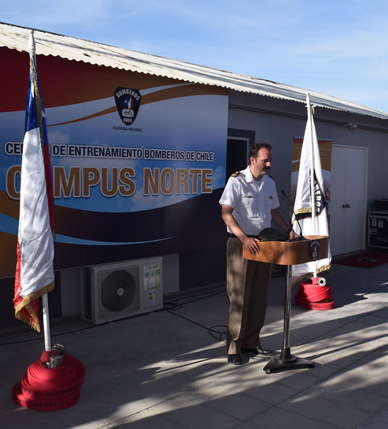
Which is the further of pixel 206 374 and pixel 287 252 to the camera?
pixel 206 374

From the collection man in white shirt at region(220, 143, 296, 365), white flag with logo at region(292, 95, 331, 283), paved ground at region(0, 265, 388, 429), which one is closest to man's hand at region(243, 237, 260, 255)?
man in white shirt at region(220, 143, 296, 365)

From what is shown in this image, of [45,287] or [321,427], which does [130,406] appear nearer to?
[45,287]

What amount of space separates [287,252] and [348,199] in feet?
22.3

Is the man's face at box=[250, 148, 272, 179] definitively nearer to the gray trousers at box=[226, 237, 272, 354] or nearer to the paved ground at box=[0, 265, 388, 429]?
the gray trousers at box=[226, 237, 272, 354]

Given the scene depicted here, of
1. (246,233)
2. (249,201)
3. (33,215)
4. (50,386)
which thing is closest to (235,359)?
(246,233)

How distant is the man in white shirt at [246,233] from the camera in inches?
168

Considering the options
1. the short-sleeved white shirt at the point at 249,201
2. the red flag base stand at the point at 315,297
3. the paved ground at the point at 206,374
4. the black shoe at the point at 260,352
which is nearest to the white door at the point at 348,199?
the red flag base stand at the point at 315,297

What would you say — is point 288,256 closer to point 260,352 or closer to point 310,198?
point 260,352

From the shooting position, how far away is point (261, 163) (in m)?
4.27

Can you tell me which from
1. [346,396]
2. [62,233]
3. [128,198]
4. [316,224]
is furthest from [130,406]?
[316,224]

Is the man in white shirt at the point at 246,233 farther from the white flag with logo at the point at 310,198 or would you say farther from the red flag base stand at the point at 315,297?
the white flag with logo at the point at 310,198

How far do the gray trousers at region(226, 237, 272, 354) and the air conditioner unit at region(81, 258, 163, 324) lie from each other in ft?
5.26

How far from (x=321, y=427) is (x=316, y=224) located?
351cm

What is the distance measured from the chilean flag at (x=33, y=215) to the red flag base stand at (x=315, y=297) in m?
3.63
